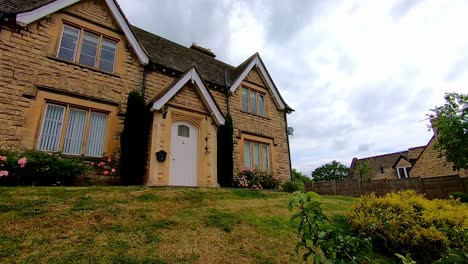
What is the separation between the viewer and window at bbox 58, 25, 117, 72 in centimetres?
984

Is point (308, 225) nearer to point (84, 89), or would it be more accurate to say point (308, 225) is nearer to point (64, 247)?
point (64, 247)

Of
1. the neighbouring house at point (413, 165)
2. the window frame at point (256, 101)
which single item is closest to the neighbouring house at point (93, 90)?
the window frame at point (256, 101)

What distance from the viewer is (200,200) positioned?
696cm

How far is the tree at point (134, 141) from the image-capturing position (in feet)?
30.2

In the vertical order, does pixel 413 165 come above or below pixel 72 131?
above

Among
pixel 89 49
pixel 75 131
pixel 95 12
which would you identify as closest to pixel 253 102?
pixel 89 49

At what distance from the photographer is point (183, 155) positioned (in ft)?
35.1

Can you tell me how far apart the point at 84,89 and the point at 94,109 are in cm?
83

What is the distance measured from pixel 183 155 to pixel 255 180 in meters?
4.09

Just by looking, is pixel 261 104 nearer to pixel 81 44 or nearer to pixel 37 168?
pixel 81 44

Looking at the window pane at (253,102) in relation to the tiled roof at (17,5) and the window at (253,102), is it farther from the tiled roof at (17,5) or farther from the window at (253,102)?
the tiled roof at (17,5)

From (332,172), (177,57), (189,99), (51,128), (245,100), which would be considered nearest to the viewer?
(51,128)

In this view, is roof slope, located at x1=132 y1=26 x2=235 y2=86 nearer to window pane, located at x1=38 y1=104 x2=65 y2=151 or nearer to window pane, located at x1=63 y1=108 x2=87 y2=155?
window pane, located at x1=63 y1=108 x2=87 y2=155

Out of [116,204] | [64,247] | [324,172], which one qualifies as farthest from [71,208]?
[324,172]
